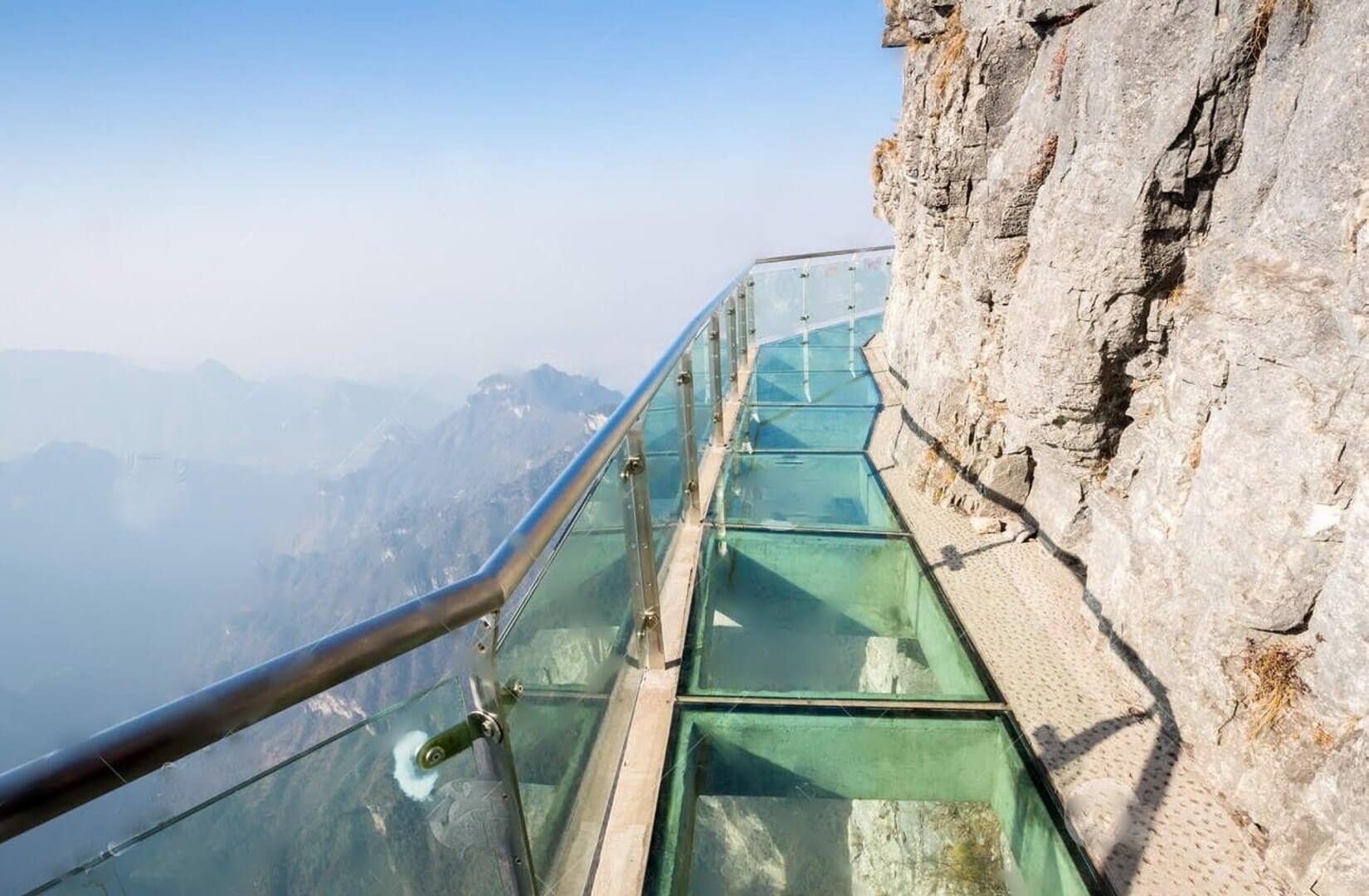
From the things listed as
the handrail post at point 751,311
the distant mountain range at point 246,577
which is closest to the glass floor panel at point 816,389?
the handrail post at point 751,311

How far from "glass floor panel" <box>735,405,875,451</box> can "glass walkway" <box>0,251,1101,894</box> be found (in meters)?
0.29

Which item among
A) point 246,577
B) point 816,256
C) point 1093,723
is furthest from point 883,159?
point 246,577

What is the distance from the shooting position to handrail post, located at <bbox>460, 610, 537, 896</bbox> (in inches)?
41.8

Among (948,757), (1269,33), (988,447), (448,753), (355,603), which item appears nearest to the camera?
(448,753)

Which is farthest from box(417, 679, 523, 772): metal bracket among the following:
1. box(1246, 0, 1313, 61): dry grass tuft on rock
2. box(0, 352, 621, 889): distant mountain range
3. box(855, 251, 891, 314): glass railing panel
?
box(0, 352, 621, 889): distant mountain range

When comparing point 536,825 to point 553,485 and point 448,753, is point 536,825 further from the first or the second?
point 553,485

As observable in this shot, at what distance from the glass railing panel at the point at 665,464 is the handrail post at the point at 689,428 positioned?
0.06m

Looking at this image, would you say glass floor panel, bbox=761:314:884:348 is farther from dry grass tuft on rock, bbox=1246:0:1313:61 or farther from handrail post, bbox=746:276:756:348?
dry grass tuft on rock, bbox=1246:0:1313:61

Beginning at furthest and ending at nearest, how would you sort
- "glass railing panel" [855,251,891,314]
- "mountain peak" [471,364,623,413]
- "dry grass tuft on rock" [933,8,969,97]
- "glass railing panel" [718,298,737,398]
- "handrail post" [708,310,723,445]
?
"mountain peak" [471,364,623,413] → "glass railing panel" [855,251,891,314] → "glass railing panel" [718,298,737,398] → "handrail post" [708,310,723,445] → "dry grass tuft on rock" [933,8,969,97]

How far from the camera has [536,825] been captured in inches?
54.7

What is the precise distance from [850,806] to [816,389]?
200 inches

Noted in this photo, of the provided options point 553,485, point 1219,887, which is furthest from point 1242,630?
point 553,485

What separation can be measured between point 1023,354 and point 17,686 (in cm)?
18850

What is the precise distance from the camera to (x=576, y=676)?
1686 millimetres
